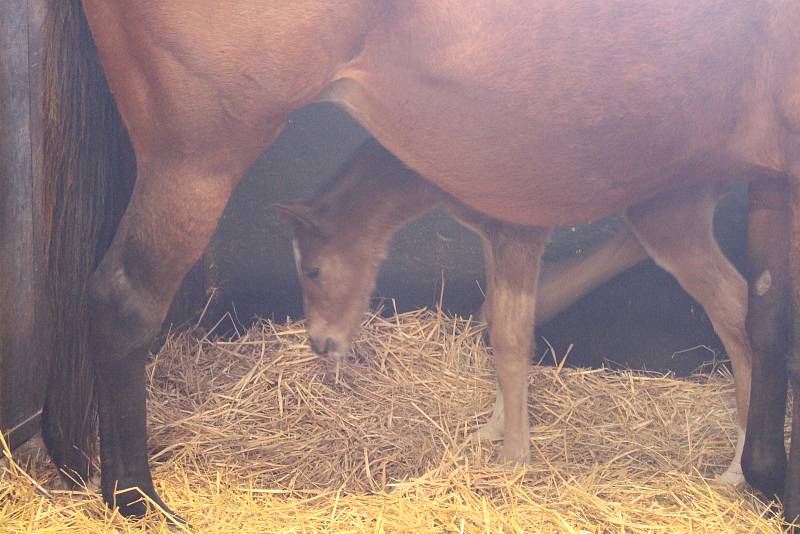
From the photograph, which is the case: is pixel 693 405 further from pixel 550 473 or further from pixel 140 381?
pixel 140 381

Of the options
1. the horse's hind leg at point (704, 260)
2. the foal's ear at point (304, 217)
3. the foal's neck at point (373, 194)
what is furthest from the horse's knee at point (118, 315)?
the horse's hind leg at point (704, 260)

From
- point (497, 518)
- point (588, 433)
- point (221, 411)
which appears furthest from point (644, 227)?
point (221, 411)

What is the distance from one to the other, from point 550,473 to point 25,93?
226 centimetres

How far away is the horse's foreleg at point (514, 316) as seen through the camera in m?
3.22

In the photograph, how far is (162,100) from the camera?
224 centimetres

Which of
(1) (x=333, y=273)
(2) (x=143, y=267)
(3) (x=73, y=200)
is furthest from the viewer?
(1) (x=333, y=273)

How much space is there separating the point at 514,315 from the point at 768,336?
936 mm

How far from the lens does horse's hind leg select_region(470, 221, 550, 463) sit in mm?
3225

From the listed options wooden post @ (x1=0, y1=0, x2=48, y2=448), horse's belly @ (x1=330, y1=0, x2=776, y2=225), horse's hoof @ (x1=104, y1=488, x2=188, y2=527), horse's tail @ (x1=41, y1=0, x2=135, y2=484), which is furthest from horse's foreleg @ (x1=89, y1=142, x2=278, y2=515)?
horse's belly @ (x1=330, y1=0, x2=776, y2=225)

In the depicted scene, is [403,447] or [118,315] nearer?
[118,315]

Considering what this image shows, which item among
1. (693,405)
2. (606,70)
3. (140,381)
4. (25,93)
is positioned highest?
(606,70)

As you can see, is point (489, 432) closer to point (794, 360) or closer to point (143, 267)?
point (794, 360)

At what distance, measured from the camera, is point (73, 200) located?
8.50 ft

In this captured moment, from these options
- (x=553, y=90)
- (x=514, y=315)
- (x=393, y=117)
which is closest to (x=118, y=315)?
(x=393, y=117)
